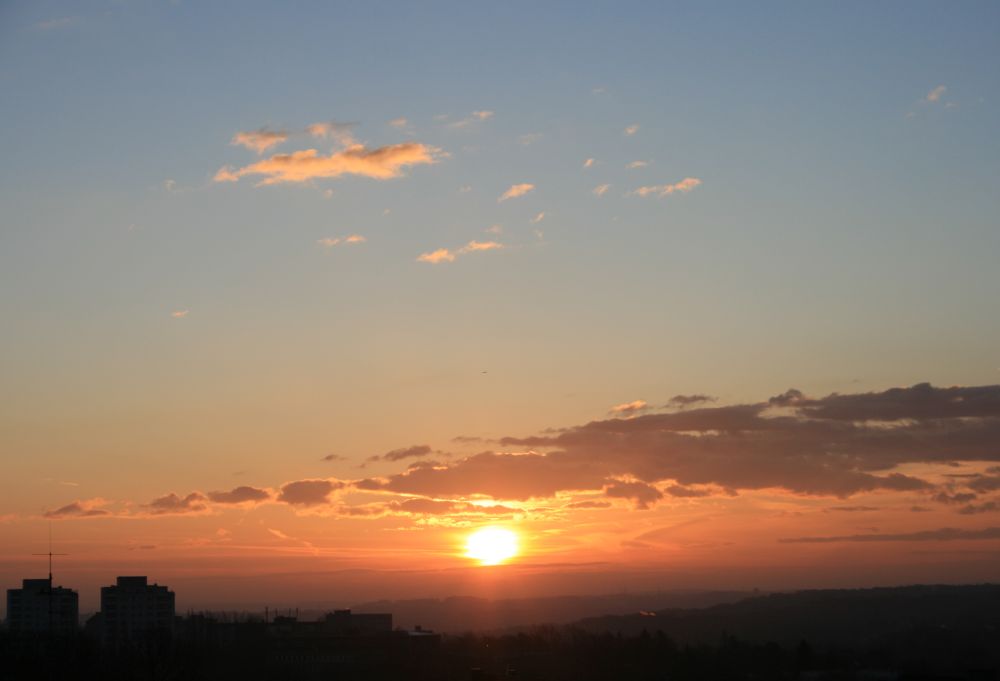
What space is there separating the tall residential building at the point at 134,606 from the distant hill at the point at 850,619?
55.5 m

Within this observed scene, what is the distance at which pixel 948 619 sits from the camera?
9150 cm

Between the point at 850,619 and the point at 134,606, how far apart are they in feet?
293

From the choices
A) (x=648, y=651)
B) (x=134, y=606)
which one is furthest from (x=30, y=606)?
(x=648, y=651)

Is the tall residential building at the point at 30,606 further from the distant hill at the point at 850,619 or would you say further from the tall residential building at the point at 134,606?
the distant hill at the point at 850,619

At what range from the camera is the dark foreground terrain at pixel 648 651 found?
2630 inches

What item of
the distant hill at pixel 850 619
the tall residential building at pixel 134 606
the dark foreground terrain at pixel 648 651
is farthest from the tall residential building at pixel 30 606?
the distant hill at pixel 850 619

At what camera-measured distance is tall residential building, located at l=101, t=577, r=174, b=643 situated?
148m

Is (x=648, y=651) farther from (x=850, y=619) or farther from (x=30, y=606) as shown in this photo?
(x=30, y=606)

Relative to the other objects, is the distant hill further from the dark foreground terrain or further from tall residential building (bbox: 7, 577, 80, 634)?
tall residential building (bbox: 7, 577, 80, 634)

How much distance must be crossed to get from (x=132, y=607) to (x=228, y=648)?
42969 mm

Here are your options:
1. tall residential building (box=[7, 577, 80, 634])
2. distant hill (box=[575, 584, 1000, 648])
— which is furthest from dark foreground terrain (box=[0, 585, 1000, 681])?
tall residential building (box=[7, 577, 80, 634])

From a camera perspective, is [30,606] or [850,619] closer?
[850,619]

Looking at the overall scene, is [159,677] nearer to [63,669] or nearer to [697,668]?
[63,669]

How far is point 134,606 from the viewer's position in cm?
14950
